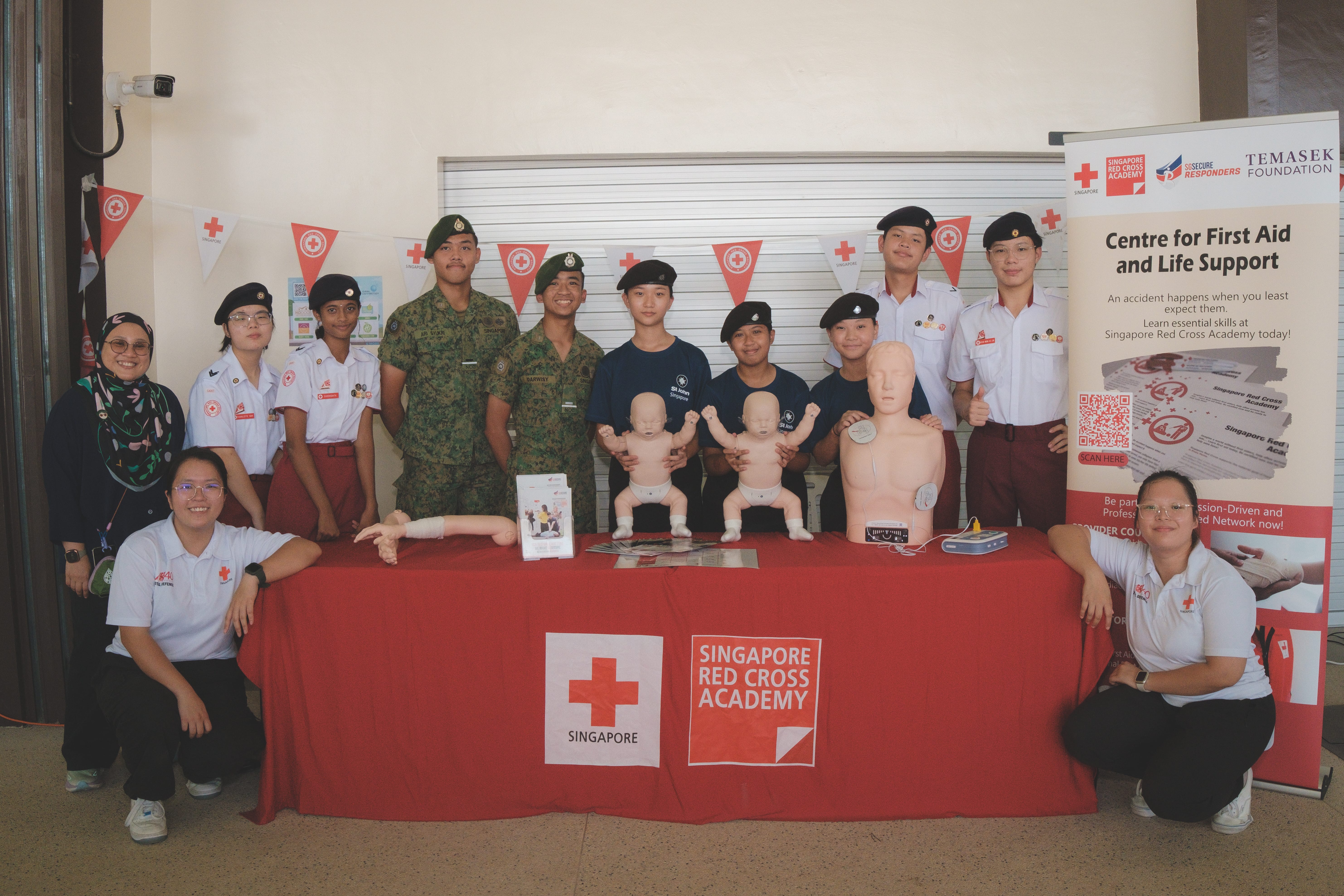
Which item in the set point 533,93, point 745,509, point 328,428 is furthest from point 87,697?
point 533,93

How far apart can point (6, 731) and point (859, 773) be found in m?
3.68

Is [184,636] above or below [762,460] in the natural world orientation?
below

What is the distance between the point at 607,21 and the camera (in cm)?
446

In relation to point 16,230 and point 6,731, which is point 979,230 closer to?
point 16,230

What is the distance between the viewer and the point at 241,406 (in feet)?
11.3

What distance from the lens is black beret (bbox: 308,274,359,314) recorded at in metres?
3.50

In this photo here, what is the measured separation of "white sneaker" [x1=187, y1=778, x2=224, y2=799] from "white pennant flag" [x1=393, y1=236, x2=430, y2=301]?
8.23 feet

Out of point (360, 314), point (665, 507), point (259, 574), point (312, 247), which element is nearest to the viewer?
point (259, 574)

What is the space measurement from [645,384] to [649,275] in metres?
0.46

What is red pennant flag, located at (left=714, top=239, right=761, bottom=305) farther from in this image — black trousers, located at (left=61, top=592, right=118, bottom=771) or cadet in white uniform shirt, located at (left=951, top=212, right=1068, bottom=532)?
black trousers, located at (left=61, top=592, right=118, bottom=771)

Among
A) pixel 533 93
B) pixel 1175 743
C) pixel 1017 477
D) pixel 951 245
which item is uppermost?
pixel 533 93

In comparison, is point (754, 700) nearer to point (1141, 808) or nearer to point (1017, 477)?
point (1141, 808)

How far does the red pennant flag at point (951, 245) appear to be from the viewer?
4234 millimetres

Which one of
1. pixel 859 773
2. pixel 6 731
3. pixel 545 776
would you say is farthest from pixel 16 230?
pixel 859 773
